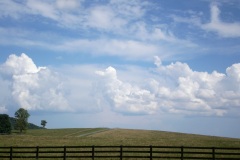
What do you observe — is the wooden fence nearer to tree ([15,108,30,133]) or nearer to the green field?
the green field

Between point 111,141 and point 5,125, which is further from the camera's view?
point 5,125

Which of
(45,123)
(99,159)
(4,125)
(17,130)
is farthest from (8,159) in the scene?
(45,123)

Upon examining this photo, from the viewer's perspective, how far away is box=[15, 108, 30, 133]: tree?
98688 mm

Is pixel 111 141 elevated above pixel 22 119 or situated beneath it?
situated beneath

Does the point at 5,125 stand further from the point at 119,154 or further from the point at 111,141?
the point at 119,154

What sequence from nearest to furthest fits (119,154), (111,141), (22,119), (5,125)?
1. (119,154)
2. (111,141)
3. (5,125)
4. (22,119)

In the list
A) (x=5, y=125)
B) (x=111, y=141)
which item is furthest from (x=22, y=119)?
(x=111, y=141)

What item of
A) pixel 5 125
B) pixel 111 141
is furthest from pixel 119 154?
pixel 5 125

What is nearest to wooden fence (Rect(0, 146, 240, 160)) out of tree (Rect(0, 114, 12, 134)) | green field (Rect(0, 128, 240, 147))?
green field (Rect(0, 128, 240, 147))

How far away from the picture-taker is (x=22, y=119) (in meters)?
99.3

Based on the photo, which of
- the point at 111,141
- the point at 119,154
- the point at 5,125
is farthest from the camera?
the point at 5,125

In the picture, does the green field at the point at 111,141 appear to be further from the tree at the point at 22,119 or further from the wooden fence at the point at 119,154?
the tree at the point at 22,119

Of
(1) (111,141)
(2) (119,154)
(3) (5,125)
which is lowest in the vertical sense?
(2) (119,154)

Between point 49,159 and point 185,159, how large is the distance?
11.4m
